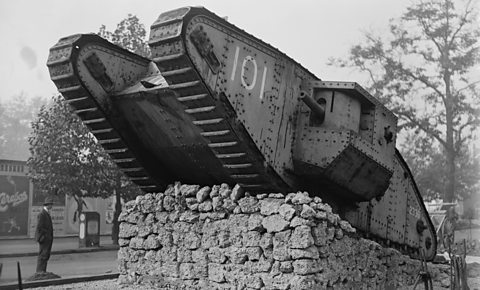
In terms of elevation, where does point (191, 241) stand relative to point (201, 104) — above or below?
below

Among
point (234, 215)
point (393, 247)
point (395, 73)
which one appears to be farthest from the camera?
point (395, 73)

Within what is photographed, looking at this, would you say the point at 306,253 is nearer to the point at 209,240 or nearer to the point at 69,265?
the point at 209,240

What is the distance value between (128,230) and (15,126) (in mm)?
33904

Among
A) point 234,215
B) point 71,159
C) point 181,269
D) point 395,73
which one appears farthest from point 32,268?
point 395,73

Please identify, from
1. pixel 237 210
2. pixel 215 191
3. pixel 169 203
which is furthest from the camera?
pixel 169 203

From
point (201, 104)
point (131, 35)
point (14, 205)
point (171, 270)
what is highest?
point (131, 35)

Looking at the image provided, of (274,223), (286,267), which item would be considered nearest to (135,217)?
(274,223)

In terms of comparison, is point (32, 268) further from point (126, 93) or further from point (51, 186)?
point (126, 93)

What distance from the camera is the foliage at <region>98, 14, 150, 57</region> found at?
20516 millimetres

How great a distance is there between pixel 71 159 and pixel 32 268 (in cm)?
635

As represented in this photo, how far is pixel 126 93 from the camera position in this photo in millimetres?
7672

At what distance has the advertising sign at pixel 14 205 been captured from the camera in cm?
2444

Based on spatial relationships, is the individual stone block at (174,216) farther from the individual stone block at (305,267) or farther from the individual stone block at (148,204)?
the individual stone block at (305,267)

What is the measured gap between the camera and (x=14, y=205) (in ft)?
80.9
